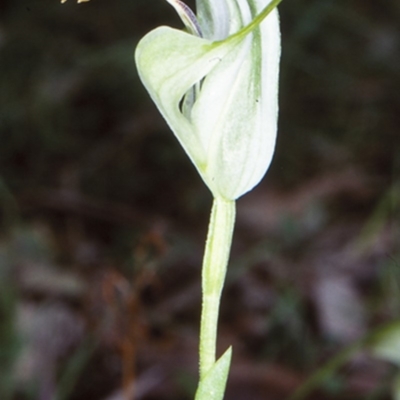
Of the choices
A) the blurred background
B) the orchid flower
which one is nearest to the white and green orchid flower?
the orchid flower

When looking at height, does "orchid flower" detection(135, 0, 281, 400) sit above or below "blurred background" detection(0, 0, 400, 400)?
above

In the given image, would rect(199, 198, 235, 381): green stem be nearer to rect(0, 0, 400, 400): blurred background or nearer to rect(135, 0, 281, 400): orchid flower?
rect(135, 0, 281, 400): orchid flower

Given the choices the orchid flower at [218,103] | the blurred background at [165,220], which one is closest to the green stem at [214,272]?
the orchid flower at [218,103]

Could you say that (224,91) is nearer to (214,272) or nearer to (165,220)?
(214,272)

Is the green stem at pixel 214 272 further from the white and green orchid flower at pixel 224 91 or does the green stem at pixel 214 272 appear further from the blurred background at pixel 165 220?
the blurred background at pixel 165 220

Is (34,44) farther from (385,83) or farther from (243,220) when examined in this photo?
(385,83)

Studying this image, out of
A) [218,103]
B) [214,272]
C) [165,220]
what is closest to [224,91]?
[218,103]

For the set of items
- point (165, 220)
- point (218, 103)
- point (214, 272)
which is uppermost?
point (218, 103)
